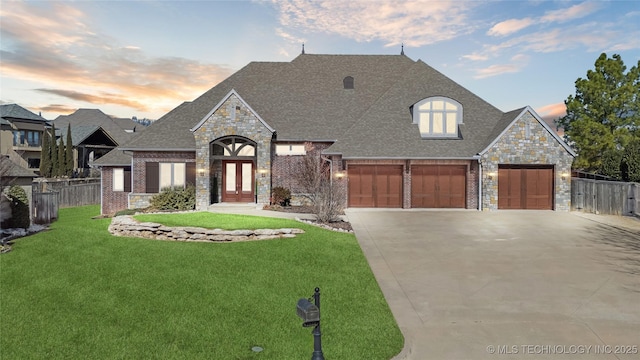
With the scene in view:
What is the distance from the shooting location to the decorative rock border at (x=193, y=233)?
50.8 feet

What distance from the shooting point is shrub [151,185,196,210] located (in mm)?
23562

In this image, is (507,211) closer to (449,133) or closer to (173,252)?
(449,133)

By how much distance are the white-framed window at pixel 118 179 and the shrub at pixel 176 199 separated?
4.92 meters

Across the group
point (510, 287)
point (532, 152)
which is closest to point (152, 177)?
point (510, 287)

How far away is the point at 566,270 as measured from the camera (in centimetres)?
1124

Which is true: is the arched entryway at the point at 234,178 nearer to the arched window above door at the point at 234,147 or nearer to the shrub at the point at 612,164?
the arched window above door at the point at 234,147

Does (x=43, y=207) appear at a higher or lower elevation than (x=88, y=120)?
lower

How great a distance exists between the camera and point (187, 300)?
30.0 ft

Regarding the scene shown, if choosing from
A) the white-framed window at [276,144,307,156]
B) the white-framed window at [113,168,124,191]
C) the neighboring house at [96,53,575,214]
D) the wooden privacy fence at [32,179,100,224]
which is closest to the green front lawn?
the wooden privacy fence at [32,179,100,224]

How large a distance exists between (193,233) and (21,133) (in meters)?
53.5

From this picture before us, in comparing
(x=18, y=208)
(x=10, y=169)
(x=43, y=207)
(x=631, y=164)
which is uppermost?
(x=631, y=164)

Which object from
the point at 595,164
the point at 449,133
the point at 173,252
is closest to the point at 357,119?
the point at 449,133

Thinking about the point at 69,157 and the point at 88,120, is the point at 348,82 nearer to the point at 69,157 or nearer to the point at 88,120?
the point at 69,157

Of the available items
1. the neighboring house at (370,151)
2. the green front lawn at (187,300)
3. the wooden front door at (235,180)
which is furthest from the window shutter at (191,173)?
the green front lawn at (187,300)
